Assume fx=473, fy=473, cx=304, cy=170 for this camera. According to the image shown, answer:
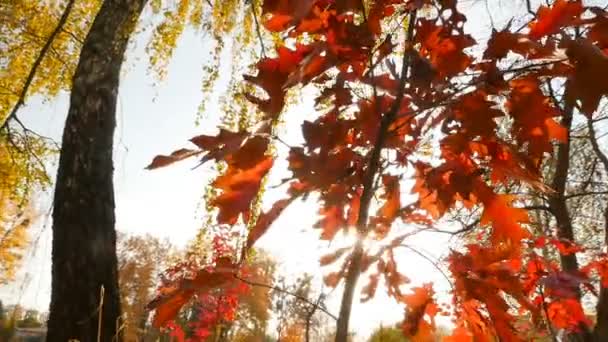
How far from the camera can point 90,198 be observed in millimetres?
3133

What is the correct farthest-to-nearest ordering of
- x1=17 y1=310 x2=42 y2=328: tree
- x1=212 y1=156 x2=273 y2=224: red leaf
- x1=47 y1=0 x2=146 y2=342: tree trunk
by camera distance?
x1=17 y1=310 x2=42 y2=328: tree, x1=47 y1=0 x2=146 y2=342: tree trunk, x1=212 y1=156 x2=273 y2=224: red leaf

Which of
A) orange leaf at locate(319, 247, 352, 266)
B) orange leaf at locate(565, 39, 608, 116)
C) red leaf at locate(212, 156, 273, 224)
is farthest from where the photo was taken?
orange leaf at locate(319, 247, 352, 266)

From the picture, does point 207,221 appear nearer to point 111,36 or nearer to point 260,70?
point 111,36

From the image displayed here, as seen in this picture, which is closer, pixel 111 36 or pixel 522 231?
pixel 522 231

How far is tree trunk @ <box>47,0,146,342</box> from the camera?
110 inches

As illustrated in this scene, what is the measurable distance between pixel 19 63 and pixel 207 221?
5.19m

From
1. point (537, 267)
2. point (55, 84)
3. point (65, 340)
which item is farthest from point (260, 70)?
point (55, 84)

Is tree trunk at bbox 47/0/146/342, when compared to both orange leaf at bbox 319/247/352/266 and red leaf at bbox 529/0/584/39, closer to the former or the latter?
orange leaf at bbox 319/247/352/266

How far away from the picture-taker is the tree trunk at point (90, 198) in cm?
279

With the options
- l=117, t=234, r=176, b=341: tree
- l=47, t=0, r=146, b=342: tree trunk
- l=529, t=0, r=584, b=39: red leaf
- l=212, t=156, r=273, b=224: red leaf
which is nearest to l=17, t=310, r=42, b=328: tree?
l=47, t=0, r=146, b=342: tree trunk

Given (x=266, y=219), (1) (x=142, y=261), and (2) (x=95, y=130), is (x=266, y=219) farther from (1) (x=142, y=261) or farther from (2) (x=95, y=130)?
(1) (x=142, y=261)

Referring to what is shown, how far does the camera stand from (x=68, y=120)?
11.3 ft

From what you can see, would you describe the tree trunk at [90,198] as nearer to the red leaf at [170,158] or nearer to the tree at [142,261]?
the red leaf at [170,158]

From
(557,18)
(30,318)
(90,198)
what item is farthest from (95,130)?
(557,18)
